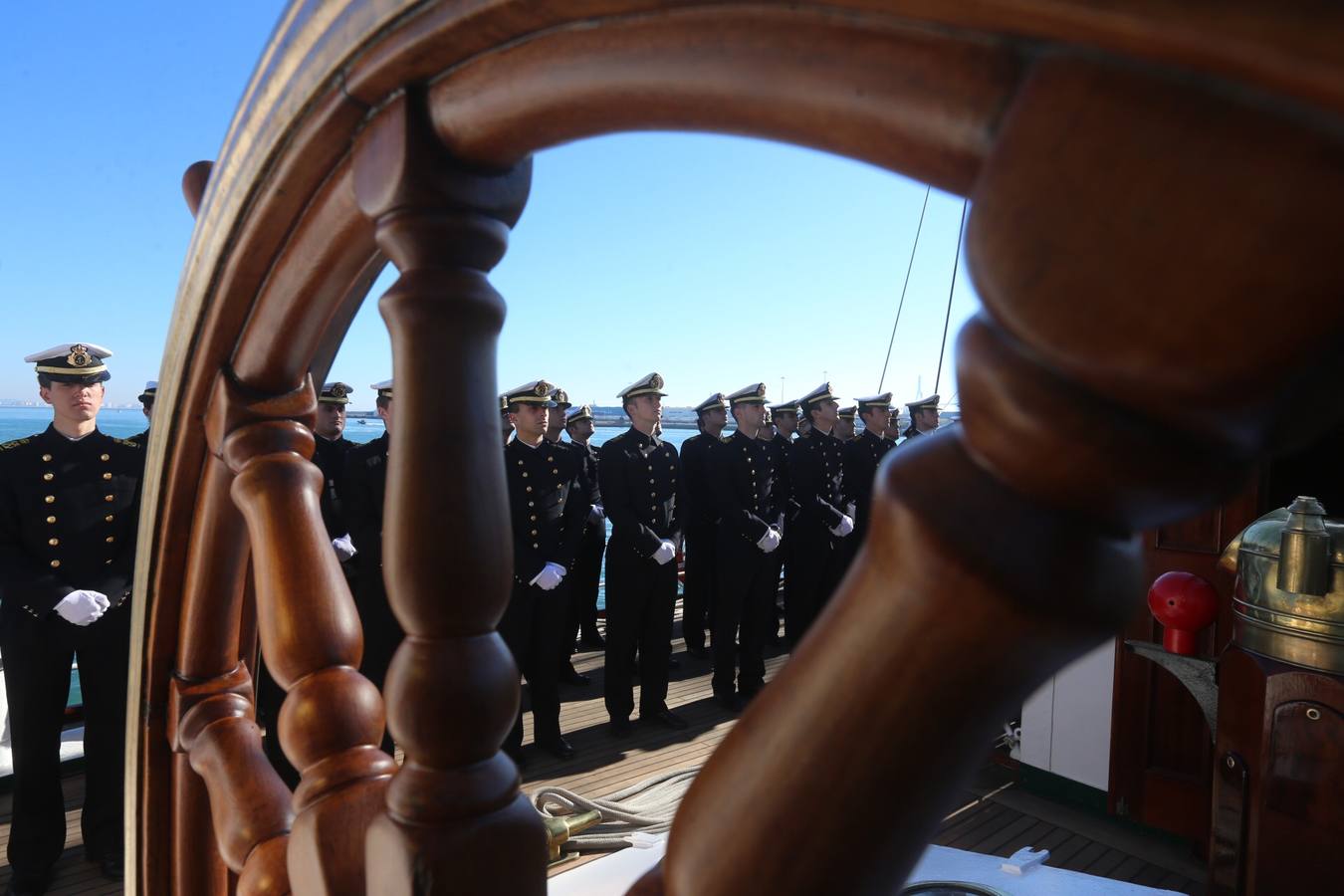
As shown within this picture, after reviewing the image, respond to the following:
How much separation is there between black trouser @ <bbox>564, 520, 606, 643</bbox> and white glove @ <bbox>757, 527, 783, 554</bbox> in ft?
4.53

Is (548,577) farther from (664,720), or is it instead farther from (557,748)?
(664,720)

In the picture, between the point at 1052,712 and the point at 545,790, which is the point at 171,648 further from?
the point at 1052,712

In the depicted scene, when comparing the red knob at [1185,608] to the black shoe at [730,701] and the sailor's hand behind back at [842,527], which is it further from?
the sailor's hand behind back at [842,527]

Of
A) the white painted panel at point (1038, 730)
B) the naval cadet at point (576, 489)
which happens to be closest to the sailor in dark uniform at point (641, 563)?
the naval cadet at point (576, 489)

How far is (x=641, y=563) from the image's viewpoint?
618cm

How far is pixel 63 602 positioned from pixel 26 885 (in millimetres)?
1173

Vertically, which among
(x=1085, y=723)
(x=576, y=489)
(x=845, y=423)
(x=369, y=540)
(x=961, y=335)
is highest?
(x=961, y=335)

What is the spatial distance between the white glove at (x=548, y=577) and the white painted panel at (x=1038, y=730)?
111 inches

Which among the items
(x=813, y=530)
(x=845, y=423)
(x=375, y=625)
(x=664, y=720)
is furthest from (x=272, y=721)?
(x=845, y=423)

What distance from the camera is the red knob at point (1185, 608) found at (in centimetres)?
322

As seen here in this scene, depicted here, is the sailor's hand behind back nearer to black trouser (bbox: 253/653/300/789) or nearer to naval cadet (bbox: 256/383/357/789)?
naval cadet (bbox: 256/383/357/789)

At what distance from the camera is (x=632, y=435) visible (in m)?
6.64

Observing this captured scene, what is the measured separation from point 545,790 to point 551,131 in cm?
409

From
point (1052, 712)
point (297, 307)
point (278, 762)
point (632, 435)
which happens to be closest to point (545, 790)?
point (278, 762)
